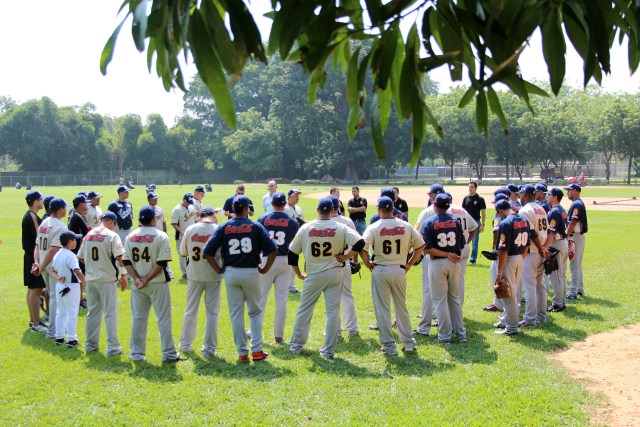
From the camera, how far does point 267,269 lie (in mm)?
9398

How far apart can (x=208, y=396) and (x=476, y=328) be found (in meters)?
5.08

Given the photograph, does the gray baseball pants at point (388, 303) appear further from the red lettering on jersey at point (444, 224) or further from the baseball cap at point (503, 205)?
the baseball cap at point (503, 205)

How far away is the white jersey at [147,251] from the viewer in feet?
28.7

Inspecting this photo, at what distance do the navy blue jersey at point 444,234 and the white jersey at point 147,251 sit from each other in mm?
3834

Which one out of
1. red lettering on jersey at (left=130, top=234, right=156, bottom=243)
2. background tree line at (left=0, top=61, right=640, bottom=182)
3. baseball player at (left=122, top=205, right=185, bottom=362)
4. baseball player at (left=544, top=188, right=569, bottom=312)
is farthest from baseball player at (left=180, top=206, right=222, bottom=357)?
background tree line at (left=0, top=61, right=640, bottom=182)

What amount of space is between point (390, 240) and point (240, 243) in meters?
2.08

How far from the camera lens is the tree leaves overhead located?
2.39 metres

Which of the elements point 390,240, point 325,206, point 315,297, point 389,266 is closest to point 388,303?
point 389,266

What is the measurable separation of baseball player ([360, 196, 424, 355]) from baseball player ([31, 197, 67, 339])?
473 cm

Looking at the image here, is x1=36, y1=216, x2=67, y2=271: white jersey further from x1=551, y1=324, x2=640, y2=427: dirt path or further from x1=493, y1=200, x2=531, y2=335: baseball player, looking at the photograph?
x1=551, y1=324, x2=640, y2=427: dirt path

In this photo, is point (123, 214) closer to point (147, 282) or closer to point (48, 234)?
point (48, 234)

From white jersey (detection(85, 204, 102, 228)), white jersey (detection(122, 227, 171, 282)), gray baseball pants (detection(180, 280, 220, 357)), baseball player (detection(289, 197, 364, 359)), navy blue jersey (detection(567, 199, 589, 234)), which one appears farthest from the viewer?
white jersey (detection(85, 204, 102, 228))

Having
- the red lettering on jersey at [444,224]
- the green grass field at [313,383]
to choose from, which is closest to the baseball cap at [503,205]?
the red lettering on jersey at [444,224]

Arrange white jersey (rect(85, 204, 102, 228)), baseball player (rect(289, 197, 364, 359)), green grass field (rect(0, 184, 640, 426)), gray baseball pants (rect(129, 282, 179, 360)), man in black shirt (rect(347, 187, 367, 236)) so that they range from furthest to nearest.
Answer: man in black shirt (rect(347, 187, 367, 236)), white jersey (rect(85, 204, 102, 228)), baseball player (rect(289, 197, 364, 359)), gray baseball pants (rect(129, 282, 179, 360)), green grass field (rect(0, 184, 640, 426))
